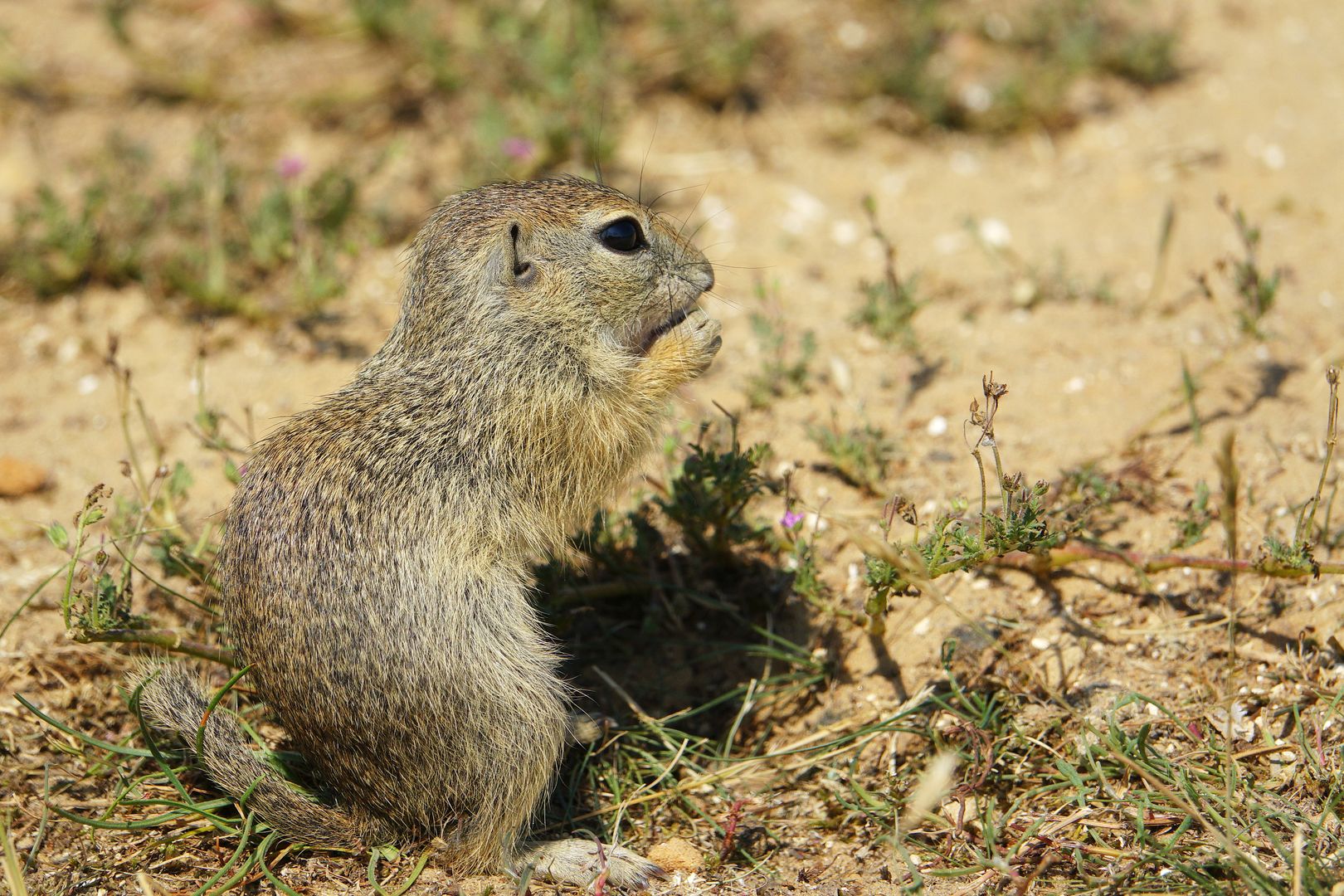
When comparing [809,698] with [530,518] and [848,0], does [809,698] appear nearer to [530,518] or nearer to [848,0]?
[530,518]

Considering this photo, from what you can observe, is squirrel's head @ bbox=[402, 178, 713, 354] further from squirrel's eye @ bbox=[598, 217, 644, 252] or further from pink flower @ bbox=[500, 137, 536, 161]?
pink flower @ bbox=[500, 137, 536, 161]

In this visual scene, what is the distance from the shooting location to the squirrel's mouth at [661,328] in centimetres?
371

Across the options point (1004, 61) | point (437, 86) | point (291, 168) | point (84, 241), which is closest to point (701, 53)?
point (437, 86)

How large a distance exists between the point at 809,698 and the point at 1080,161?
370 cm

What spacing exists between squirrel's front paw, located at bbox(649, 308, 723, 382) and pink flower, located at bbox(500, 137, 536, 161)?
226 centimetres

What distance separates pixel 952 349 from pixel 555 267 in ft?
6.91

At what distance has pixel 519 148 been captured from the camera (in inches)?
215

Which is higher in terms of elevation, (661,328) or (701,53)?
(701,53)

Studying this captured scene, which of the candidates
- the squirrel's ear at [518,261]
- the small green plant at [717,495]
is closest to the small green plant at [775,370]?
the small green plant at [717,495]

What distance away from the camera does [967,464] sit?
425 centimetres

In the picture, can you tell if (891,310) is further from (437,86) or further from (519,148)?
(437,86)

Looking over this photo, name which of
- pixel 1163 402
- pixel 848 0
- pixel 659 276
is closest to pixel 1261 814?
pixel 1163 402

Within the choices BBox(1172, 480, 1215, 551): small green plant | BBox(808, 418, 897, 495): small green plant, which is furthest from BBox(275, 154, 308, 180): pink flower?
BBox(1172, 480, 1215, 551): small green plant

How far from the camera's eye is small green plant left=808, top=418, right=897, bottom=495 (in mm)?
4184
